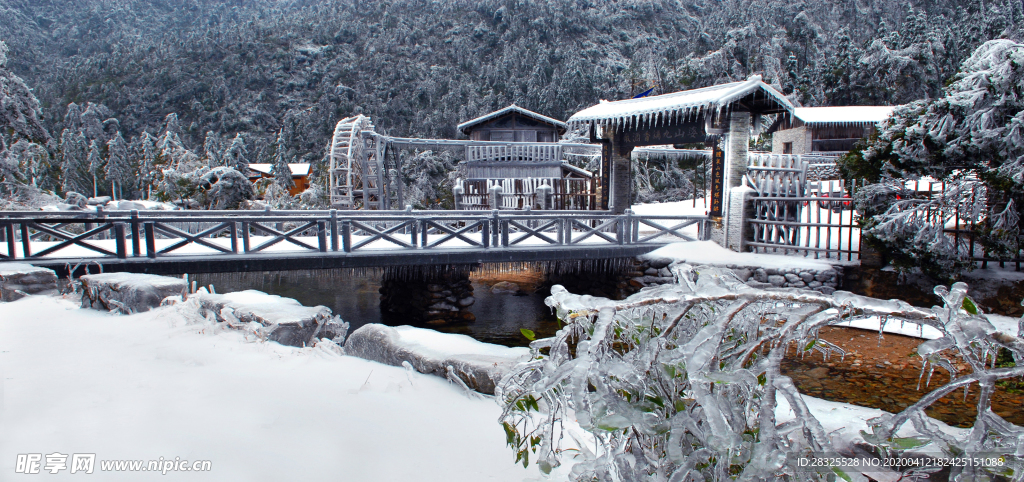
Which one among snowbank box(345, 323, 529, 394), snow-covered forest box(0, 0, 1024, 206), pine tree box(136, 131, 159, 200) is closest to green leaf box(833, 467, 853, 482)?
snowbank box(345, 323, 529, 394)

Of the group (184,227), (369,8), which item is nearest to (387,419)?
(184,227)

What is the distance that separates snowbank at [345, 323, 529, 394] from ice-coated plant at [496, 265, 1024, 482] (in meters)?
1.17

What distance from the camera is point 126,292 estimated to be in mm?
4953

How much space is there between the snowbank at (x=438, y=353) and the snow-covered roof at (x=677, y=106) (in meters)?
7.91

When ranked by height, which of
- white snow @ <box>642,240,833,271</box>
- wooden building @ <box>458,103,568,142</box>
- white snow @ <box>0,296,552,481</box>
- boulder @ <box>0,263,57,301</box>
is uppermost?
wooden building @ <box>458,103,568,142</box>

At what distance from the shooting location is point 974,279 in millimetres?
7922

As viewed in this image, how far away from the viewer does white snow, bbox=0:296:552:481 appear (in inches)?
96.4

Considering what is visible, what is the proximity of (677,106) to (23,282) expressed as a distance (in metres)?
10.2

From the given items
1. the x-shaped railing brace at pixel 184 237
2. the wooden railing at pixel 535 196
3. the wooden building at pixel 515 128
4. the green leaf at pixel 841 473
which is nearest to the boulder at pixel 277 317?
the green leaf at pixel 841 473

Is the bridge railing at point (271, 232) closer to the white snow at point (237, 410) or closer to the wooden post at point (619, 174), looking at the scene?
the wooden post at point (619, 174)

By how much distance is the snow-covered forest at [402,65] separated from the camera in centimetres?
3475

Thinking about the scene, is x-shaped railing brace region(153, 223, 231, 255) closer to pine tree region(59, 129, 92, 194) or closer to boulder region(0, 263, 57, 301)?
boulder region(0, 263, 57, 301)

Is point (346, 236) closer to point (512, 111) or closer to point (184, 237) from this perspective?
point (184, 237)

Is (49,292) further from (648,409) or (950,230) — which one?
(950,230)
